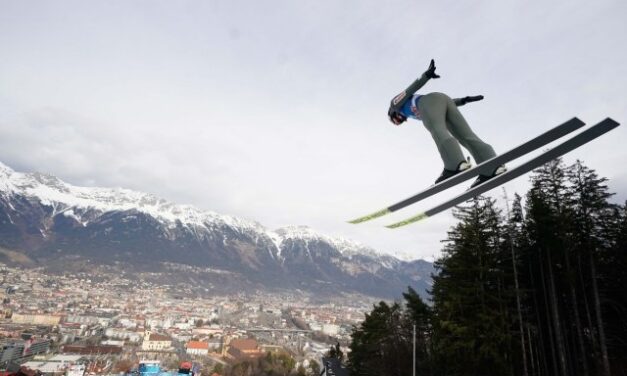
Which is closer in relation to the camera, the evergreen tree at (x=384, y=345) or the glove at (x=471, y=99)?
the glove at (x=471, y=99)

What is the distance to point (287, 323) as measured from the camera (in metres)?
151

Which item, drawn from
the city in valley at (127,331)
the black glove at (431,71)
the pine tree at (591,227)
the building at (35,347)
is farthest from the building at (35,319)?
the black glove at (431,71)

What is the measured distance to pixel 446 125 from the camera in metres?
4.54

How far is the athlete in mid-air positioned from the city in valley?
21.5 meters

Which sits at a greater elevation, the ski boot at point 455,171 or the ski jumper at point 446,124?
the ski jumper at point 446,124

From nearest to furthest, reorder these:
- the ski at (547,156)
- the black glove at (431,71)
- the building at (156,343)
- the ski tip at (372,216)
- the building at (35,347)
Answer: the ski at (547,156), the black glove at (431,71), the ski tip at (372,216), the building at (35,347), the building at (156,343)

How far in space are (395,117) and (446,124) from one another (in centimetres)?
68

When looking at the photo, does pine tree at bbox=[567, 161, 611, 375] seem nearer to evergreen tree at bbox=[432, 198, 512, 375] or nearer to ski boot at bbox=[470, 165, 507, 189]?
evergreen tree at bbox=[432, 198, 512, 375]

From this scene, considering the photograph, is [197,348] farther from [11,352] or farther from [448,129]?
[448,129]

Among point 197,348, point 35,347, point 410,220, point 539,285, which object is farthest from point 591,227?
point 35,347

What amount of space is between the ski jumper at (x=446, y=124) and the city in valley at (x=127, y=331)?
21538 mm

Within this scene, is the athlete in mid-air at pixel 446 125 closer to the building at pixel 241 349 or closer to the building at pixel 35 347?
the building at pixel 241 349

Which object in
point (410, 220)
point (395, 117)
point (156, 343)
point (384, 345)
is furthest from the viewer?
point (156, 343)

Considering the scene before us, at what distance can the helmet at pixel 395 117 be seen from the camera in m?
4.83
